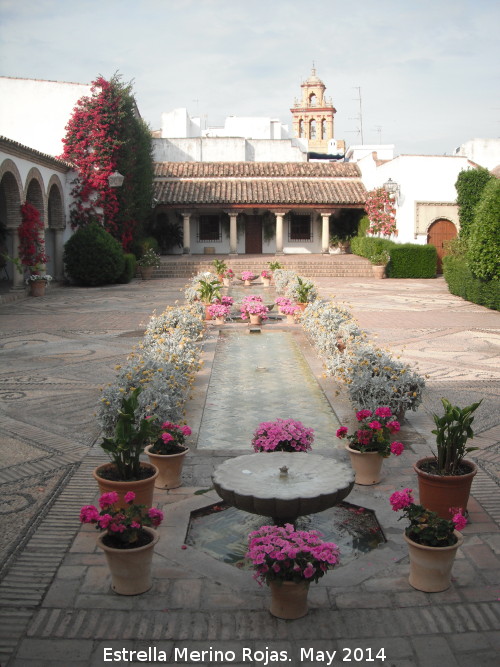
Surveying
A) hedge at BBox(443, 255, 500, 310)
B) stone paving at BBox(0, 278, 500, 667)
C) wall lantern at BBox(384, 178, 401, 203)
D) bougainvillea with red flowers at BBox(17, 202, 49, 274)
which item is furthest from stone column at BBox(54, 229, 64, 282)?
stone paving at BBox(0, 278, 500, 667)

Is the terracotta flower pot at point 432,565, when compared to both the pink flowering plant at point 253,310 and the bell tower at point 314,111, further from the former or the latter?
the bell tower at point 314,111

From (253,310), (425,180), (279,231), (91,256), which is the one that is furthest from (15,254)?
(425,180)

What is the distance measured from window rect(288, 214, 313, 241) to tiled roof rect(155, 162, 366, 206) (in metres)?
1.56

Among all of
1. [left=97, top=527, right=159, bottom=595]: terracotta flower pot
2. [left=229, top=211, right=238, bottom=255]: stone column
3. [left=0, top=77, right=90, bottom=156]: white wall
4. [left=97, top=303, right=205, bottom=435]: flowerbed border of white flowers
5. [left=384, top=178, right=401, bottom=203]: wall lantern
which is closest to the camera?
[left=97, top=527, right=159, bottom=595]: terracotta flower pot

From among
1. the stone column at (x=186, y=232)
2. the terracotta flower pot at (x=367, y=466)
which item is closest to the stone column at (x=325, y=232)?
the stone column at (x=186, y=232)

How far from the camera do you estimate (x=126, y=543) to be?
12.6ft

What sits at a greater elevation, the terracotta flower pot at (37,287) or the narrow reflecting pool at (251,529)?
the terracotta flower pot at (37,287)

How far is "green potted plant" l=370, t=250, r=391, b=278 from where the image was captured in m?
→ 25.4

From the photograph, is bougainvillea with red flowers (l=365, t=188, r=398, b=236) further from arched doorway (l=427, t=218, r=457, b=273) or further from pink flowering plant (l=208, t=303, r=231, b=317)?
pink flowering plant (l=208, t=303, r=231, b=317)

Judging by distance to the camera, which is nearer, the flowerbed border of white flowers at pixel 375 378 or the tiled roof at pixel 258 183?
the flowerbed border of white flowers at pixel 375 378

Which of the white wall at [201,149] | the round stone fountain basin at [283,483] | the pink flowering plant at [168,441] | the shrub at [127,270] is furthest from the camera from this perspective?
the white wall at [201,149]

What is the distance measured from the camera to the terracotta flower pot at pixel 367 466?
536 centimetres

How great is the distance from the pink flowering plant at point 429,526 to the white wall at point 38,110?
23.4 metres

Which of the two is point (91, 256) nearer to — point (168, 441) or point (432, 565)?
point (168, 441)
